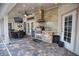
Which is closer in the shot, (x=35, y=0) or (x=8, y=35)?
(x=35, y=0)

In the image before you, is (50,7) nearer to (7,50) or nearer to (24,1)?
(24,1)

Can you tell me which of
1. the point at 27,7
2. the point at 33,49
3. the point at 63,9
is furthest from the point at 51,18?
the point at 33,49

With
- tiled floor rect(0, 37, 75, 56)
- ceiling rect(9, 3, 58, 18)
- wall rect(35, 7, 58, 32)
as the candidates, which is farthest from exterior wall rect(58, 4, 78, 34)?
tiled floor rect(0, 37, 75, 56)

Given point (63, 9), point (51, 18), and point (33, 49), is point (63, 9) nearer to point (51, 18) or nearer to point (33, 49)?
point (51, 18)

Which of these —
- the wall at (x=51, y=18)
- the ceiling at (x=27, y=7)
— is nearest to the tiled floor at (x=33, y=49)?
the wall at (x=51, y=18)

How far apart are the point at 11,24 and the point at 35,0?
0.69 metres

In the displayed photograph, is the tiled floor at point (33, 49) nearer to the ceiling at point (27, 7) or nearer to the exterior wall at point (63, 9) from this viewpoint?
the exterior wall at point (63, 9)

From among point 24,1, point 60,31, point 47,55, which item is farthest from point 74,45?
point 24,1

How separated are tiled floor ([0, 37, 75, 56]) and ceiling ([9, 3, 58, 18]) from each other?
0.56 meters

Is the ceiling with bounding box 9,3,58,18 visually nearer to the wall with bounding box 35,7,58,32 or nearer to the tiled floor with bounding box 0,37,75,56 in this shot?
the wall with bounding box 35,7,58,32

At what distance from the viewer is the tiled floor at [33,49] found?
2223 mm

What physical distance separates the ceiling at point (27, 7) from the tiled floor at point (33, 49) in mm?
560

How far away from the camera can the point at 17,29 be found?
2334mm

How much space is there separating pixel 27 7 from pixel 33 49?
86 cm
